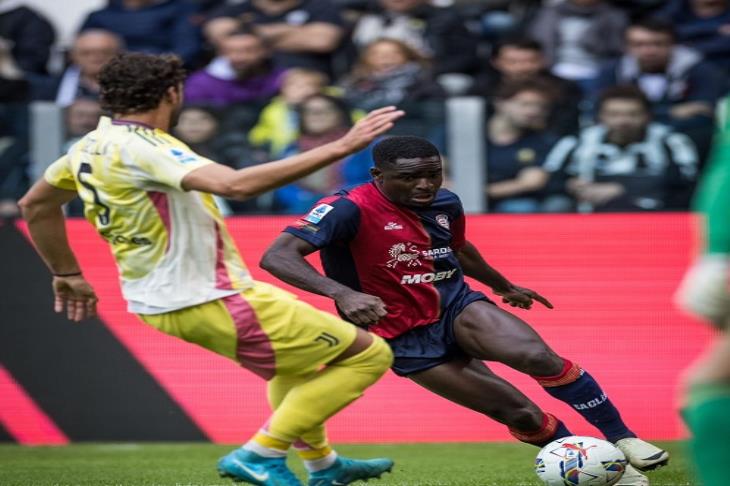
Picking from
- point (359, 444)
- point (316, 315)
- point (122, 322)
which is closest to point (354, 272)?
point (316, 315)

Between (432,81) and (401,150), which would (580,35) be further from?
(401,150)

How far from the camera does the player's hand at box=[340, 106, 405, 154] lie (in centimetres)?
517

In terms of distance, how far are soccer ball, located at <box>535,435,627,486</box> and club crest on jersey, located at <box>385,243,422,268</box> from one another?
3.91 ft

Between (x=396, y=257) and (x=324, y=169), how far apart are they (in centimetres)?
353

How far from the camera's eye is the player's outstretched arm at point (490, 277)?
7219 mm

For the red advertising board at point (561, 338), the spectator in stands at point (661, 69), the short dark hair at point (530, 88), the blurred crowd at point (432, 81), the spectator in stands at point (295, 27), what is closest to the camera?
the red advertising board at point (561, 338)

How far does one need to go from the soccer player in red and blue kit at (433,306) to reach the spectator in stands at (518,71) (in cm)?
366

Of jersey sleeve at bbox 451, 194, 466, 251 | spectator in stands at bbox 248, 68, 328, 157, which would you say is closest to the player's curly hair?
jersey sleeve at bbox 451, 194, 466, 251

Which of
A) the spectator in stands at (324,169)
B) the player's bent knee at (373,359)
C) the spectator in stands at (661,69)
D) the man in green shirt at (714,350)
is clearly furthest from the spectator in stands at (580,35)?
the man in green shirt at (714,350)

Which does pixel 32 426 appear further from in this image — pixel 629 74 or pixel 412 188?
pixel 629 74

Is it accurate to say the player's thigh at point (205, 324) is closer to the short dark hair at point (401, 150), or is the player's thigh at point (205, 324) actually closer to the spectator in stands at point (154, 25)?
the short dark hair at point (401, 150)

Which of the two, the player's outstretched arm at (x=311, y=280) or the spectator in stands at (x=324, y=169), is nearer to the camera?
the player's outstretched arm at (x=311, y=280)

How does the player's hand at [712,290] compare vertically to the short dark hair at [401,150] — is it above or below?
above

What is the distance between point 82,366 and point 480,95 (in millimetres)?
3989
